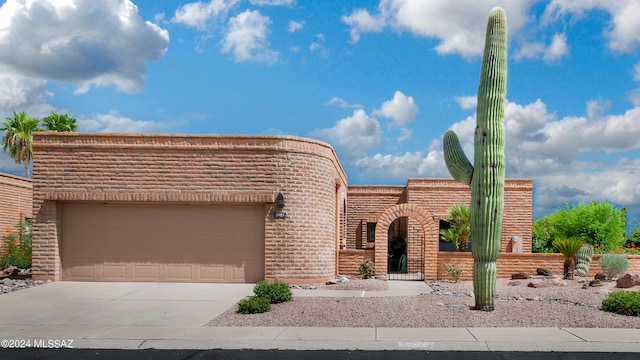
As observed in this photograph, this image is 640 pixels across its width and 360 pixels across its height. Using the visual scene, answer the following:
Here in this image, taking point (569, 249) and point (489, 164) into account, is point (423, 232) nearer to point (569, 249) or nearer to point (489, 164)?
point (569, 249)

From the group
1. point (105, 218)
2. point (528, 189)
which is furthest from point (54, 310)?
point (528, 189)

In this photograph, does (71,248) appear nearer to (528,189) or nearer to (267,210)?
(267,210)

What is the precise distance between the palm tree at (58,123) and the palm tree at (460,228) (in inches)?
1009

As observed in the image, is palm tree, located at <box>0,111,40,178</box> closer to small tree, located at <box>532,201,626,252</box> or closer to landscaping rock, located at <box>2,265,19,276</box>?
landscaping rock, located at <box>2,265,19,276</box>

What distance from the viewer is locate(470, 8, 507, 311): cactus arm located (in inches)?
479

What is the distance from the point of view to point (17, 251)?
2033 centimetres

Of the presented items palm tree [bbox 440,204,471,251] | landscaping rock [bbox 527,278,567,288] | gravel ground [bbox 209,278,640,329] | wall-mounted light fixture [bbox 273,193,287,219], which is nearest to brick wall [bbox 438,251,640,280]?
landscaping rock [bbox 527,278,567,288]

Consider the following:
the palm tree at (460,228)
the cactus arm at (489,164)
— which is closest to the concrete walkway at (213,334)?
the cactus arm at (489,164)

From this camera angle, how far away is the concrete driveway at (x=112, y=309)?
10.4 meters

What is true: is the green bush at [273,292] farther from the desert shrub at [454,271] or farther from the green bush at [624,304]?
the desert shrub at [454,271]

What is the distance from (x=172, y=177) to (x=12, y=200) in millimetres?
11687

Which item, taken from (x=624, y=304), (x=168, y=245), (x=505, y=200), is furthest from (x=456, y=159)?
(x=505, y=200)

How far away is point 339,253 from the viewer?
20.4m

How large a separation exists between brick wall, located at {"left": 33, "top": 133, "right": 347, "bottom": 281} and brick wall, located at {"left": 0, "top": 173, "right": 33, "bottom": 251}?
7740 millimetres
